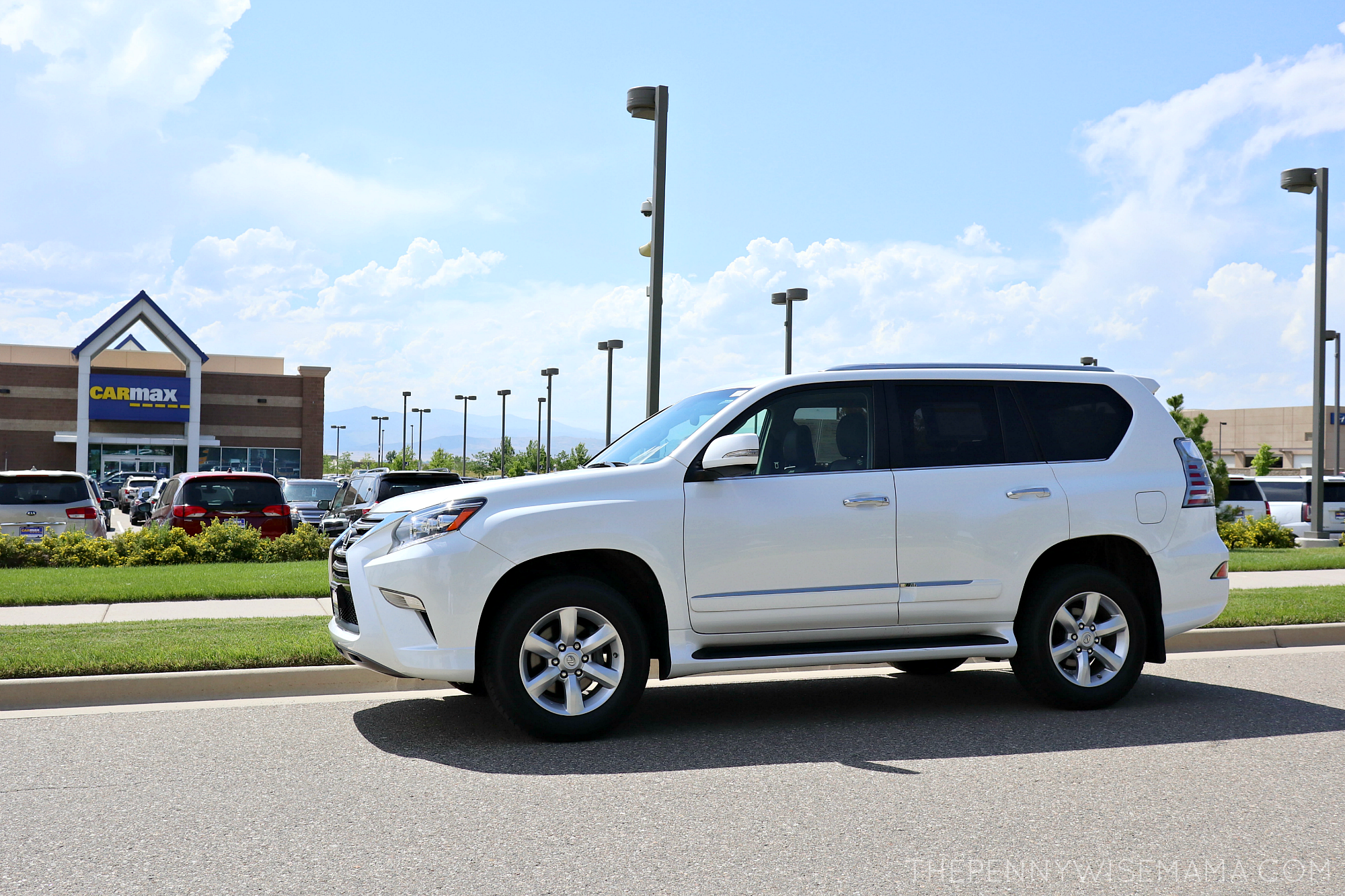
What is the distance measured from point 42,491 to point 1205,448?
2546 cm

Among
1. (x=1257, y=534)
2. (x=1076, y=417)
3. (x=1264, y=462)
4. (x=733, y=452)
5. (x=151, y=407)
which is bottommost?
(x=1257, y=534)

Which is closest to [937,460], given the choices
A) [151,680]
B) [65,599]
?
[151,680]

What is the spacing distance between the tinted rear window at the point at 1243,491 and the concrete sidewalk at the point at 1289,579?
10.3 m

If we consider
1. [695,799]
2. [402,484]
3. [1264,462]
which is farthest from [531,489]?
[1264,462]

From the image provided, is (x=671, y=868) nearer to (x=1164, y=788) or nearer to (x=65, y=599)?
(x=1164, y=788)

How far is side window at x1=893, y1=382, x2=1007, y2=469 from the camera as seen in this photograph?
6.88 meters

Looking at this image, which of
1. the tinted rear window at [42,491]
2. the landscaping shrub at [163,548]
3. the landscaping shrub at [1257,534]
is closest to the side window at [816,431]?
the landscaping shrub at [163,548]

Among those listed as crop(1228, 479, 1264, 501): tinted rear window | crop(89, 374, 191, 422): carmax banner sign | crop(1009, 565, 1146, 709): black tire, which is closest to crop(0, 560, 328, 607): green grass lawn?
crop(1009, 565, 1146, 709): black tire

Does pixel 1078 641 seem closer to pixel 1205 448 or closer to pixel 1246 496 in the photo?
pixel 1246 496

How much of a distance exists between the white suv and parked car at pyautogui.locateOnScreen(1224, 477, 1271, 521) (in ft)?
66.0

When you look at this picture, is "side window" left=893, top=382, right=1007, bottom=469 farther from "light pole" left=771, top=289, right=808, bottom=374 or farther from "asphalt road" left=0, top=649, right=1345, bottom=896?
"light pole" left=771, top=289, right=808, bottom=374

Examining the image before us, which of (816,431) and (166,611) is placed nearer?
(816,431)

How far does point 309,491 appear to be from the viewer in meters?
28.2

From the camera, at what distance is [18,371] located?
57781 millimetres
